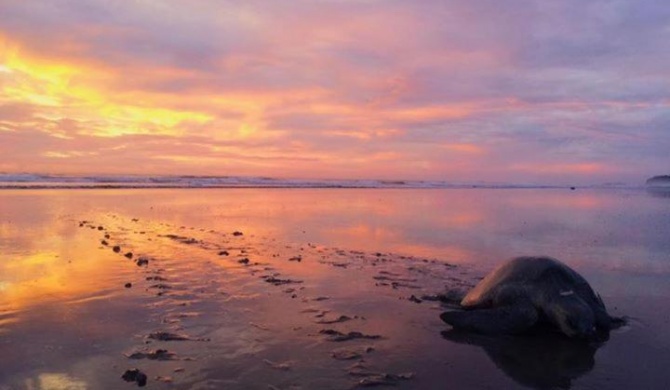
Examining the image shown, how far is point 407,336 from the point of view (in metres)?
6.70

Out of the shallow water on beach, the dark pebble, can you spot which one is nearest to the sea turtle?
the shallow water on beach

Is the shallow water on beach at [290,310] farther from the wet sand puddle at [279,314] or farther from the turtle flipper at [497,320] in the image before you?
the turtle flipper at [497,320]

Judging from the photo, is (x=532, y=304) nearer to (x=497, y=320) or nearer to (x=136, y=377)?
(x=497, y=320)

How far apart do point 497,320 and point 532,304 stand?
0.63 metres

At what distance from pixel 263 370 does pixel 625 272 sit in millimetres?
8747

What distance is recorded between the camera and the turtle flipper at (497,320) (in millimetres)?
7078

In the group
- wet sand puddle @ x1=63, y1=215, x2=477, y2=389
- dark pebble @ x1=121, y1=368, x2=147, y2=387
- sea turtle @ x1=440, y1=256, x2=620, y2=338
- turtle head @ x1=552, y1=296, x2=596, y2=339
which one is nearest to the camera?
dark pebble @ x1=121, y1=368, x2=147, y2=387

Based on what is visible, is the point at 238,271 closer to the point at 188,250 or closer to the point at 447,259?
the point at 188,250

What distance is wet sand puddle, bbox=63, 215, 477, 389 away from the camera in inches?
210

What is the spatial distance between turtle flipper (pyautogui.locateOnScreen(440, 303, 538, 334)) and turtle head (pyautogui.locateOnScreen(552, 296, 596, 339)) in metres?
0.32

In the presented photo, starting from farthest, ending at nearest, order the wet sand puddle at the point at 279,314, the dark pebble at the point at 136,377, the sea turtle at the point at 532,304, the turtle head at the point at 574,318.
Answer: the sea turtle at the point at 532,304, the turtle head at the point at 574,318, the wet sand puddle at the point at 279,314, the dark pebble at the point at 136,377

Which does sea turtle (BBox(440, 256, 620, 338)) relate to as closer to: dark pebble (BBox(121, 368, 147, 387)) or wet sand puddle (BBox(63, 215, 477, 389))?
wet sand puddle (BBox(63, 215, 477, 389))

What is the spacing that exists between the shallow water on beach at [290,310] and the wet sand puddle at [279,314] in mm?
29

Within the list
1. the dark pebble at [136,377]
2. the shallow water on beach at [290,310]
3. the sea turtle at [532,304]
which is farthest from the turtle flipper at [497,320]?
the dark pebble at [136,377]
